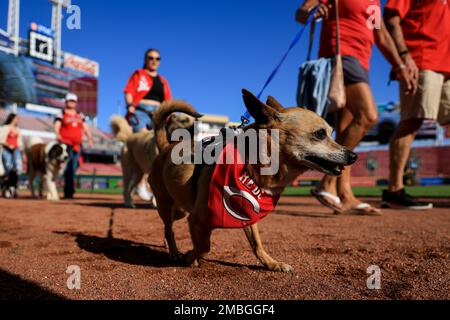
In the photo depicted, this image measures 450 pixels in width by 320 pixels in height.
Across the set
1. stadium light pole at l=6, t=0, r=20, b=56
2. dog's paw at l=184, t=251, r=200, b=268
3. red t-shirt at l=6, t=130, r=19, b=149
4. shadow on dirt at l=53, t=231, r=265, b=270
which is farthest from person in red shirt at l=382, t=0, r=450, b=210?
stadium light pole at l=6, t=0, r=20, b=56

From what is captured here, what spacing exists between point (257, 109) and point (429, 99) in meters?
3.31

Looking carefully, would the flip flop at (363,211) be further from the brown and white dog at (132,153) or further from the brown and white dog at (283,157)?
the brown and white dog at (132,153)

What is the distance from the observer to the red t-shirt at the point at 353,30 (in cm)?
407

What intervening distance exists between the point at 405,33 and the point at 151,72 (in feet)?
12.7

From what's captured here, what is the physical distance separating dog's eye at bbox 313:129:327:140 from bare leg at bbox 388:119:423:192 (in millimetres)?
2997

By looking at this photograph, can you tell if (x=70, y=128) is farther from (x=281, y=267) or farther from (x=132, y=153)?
(x=281, y=267)

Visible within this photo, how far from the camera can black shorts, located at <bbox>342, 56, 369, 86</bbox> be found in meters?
3.97

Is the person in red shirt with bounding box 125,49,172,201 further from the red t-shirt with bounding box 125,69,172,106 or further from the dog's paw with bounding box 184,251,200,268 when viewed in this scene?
the dog's paw with bounding box 184,251,200,268

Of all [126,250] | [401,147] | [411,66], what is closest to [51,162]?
[126,250]

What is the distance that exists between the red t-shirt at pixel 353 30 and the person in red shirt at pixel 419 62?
1.52 feet

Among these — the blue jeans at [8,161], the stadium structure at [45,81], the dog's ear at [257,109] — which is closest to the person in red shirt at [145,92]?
the dog's ear at [257,109]

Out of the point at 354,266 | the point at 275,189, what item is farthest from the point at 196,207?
the point at 354,266

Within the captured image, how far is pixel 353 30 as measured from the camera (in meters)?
4.10
